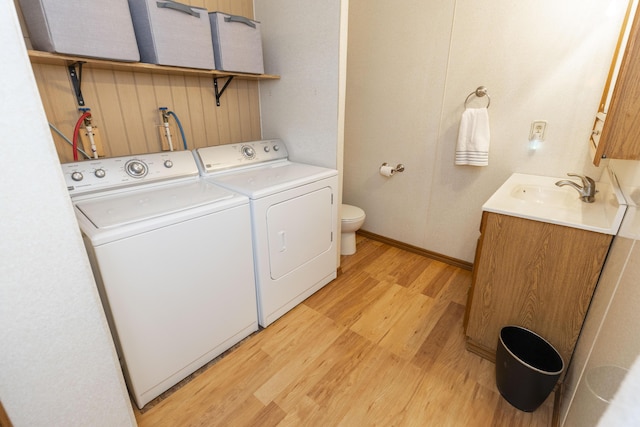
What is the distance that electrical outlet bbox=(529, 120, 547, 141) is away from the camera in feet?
6.28

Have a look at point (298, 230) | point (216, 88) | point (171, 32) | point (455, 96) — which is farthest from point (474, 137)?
point (171, 32)

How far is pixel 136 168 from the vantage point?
160 centimetres

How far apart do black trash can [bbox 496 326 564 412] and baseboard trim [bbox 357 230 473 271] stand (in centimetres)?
104

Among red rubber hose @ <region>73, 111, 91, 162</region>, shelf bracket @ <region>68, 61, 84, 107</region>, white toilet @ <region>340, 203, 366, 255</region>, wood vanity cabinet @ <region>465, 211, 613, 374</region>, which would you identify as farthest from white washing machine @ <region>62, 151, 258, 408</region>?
wood vanity cabinet @ <region>465, 211, 613, 374</region>

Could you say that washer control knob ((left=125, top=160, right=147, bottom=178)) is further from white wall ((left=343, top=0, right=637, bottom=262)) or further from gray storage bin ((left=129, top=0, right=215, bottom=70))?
white wall ((left=343, top=0, right=637, bottom=262))

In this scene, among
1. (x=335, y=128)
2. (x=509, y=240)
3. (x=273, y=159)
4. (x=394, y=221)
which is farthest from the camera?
(x=394, y=221)

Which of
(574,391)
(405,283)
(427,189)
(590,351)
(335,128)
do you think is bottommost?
(405,283)

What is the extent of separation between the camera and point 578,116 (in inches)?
70.6

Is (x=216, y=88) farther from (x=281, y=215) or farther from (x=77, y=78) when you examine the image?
(x=281, y=215)

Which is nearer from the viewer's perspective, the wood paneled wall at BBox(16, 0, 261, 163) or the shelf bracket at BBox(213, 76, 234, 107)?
the wood paneled wall at BBox(16, 0, 261, 163)

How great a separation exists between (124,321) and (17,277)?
52 cm

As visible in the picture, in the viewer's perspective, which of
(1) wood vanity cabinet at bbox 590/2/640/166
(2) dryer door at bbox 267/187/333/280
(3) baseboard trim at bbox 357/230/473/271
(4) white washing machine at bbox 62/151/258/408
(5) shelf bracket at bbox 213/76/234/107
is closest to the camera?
(1) wood vanity cabinet at bbox 590/2/640/166

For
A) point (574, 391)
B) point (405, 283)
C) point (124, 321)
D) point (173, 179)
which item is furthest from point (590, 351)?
point (173, 179)

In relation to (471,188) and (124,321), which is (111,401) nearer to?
(124,321)
